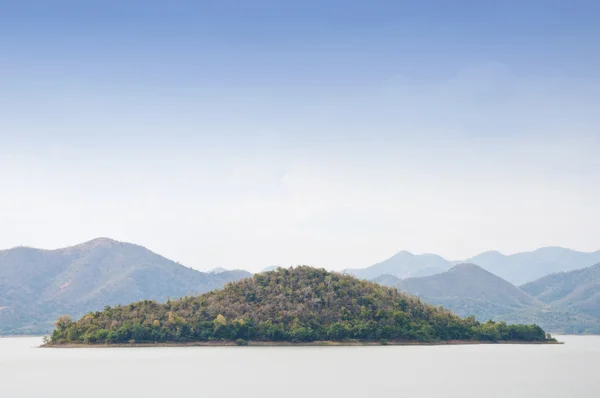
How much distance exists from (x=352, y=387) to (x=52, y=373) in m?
26.5

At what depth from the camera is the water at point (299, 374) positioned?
46.3 meters

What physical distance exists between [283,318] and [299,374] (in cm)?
3893

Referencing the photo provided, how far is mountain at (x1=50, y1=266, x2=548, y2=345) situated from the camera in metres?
93.5

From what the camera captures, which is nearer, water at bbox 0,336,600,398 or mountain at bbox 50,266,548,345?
water at bbox 0,336,600,398

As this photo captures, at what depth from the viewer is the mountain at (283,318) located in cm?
9350

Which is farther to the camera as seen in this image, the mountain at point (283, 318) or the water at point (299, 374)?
the mountain at point (283, 318)

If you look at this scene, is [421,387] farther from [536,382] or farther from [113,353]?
[113,353]

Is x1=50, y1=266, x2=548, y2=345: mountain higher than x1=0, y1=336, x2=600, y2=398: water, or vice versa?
x1=50, y1=266, x2=548, y2=345: mountain

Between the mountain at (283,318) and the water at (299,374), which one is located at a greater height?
the mountain at (283,318)

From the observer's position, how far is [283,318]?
95625mm

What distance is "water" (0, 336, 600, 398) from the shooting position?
46312 millimetres

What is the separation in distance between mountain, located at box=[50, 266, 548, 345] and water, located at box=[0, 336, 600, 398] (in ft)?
30.5

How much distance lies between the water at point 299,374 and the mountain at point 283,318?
9305mm

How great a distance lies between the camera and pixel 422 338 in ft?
318
